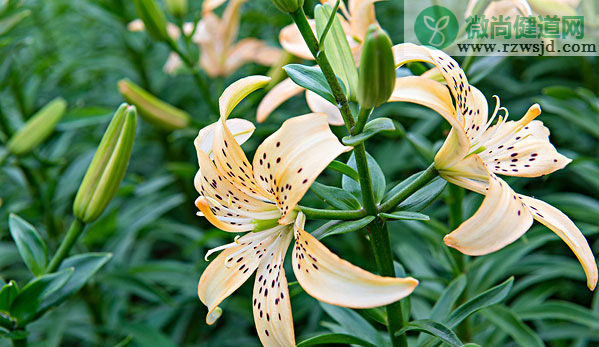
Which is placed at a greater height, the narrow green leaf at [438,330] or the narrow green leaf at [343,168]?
the narrow green leaf at [343,168]

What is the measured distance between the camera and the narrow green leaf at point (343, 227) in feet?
1.85

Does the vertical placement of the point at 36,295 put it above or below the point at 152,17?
below

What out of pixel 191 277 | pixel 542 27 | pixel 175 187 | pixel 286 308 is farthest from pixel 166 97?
pixel 286 308

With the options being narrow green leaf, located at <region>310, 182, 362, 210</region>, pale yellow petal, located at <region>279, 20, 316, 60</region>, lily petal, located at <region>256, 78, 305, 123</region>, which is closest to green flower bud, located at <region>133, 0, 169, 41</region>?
pale yellow petal, located at <region>279, 20, 316, 60</region>

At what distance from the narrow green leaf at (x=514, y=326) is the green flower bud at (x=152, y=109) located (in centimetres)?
76

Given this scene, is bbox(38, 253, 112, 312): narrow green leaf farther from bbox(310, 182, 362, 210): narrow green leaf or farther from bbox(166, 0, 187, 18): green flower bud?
bbox(166, 0, 187, 18): green flower bud

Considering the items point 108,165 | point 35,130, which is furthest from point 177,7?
point 108,165

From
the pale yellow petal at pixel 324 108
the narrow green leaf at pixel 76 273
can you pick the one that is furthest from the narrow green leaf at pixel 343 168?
the narrow green leaf at pixel 76 273

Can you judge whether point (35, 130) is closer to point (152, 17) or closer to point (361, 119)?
point (152, 17)

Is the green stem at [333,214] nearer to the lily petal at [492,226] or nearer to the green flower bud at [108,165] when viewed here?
the lily petal at [492,226]

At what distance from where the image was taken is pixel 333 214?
57 cm

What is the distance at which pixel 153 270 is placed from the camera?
128 cm

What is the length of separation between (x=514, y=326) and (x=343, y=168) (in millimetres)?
486

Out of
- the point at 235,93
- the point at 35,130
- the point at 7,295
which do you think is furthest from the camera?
the point at 35,130
